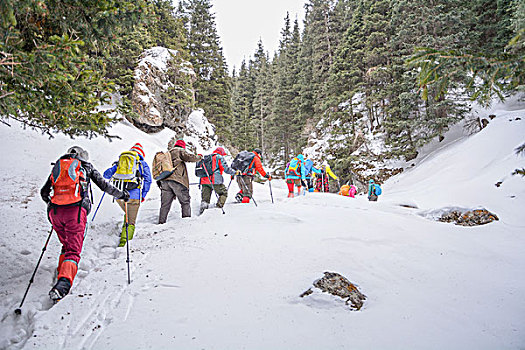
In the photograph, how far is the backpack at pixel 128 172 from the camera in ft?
20.6

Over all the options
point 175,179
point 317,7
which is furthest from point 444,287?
point 317,7

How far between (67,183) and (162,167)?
3202 millimetres

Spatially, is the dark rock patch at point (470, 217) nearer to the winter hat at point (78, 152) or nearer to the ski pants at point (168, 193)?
the ski pants at point (168, 193)

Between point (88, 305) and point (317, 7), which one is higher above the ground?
point (317, 7)

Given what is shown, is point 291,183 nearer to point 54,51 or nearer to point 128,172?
point 128,172

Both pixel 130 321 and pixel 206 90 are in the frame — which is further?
pixel 206 90

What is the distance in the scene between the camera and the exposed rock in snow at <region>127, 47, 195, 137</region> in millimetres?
19547

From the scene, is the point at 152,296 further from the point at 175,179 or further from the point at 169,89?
the point at 169,89

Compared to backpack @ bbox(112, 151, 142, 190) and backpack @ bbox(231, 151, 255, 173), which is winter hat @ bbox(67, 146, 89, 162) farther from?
backpack @ bbox(231, 151, 255, 173)

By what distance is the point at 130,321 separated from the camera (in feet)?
9.50

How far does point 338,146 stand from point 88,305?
2317cm

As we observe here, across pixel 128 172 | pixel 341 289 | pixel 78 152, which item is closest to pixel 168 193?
pixel 128 172

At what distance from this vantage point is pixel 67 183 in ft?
12.9

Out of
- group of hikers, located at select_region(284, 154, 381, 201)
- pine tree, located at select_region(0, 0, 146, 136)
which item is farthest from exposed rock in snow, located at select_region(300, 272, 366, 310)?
group of hikers, located at select_region(284, 154, 381, 201)
